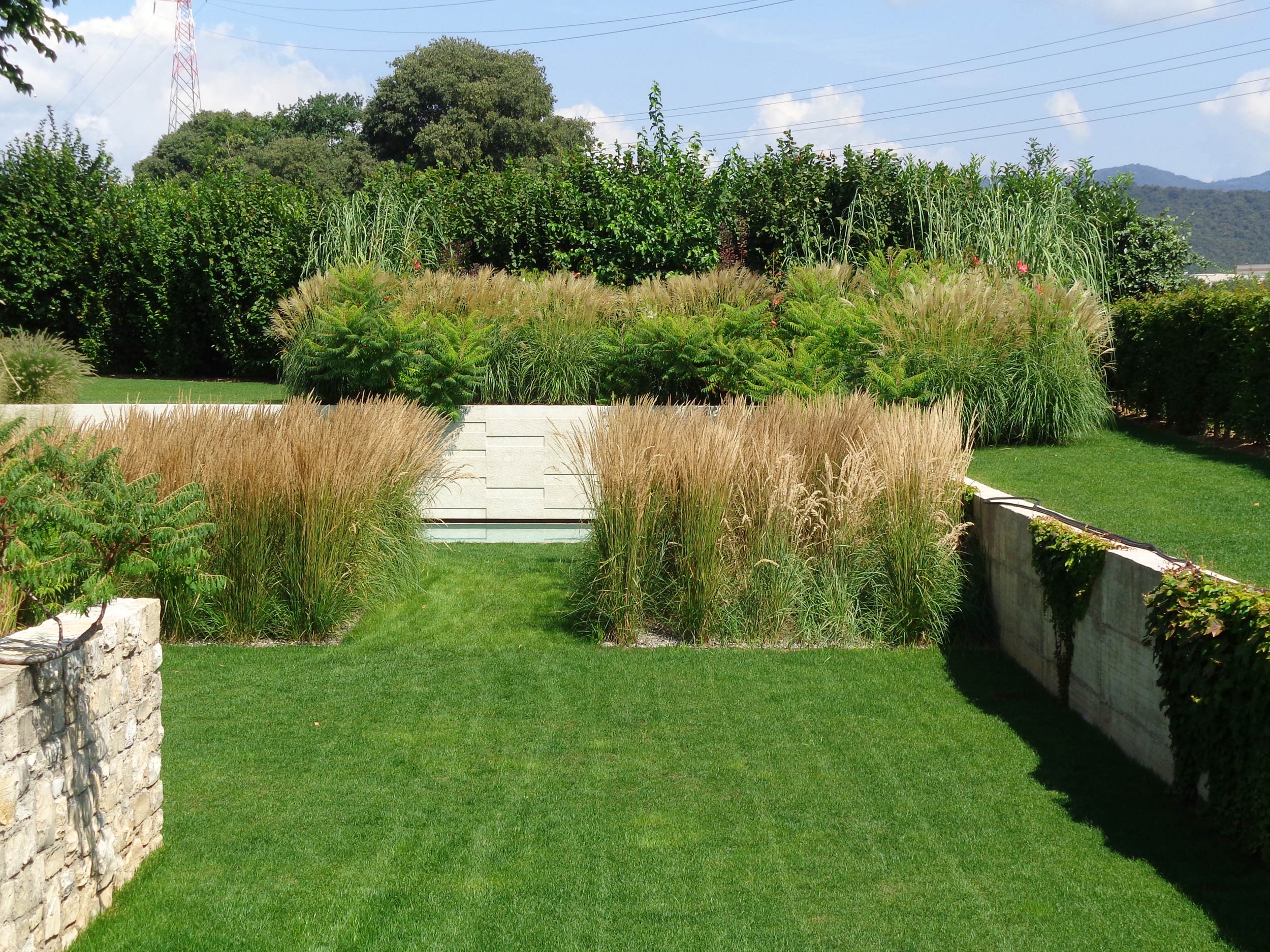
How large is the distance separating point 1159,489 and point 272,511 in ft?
20.7

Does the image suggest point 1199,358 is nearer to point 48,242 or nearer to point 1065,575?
point 1065,575

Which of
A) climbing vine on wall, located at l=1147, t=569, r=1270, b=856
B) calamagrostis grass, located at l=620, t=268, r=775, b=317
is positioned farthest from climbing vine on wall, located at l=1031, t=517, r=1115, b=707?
calamagrostis grass, located at l=620, t=268, r=775, b=317

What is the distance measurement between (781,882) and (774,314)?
861cm

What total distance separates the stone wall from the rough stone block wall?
5820 mm

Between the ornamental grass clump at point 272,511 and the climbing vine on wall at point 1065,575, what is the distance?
13.7 ft

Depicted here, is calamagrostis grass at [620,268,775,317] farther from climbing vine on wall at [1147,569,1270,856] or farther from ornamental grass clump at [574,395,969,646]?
climbing vine on wall at [1147,569,1270,856]

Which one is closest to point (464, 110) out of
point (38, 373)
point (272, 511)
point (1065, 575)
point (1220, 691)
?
point (38, 373)

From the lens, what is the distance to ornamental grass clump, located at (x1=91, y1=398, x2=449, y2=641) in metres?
Answer: 6.61

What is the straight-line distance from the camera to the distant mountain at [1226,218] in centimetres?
8200

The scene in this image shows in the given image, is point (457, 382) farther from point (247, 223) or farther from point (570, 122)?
point (570, 122)

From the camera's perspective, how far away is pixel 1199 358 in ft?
32.3

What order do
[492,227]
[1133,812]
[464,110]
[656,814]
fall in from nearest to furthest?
[1133,812] < [656,814] < [492,227] < [464,110]

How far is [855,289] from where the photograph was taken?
38.9 ft

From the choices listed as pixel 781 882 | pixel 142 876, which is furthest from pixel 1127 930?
pixel 142 876
